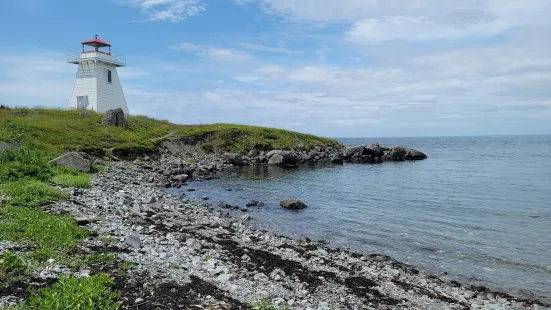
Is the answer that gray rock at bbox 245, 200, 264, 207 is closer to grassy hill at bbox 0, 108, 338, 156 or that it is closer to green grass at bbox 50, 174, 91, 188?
green grass at bbox 50, 174, 91, 188

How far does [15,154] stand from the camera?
25859mm

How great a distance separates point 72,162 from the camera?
104 ft

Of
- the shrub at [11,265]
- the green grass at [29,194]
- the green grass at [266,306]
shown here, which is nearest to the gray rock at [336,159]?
the green grass at [29,194]

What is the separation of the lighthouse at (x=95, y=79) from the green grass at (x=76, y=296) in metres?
67.3

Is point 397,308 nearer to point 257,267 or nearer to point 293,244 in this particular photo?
point 257,267

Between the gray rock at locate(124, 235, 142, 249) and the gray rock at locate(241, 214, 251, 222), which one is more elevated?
the gray rock at locate(124, 235, 142, 249)

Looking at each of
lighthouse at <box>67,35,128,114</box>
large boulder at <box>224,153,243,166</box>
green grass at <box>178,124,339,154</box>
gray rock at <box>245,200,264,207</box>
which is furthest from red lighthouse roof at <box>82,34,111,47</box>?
gray rock at <box>245,200,264,207</box>

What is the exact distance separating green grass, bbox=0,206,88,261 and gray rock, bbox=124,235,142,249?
1473 millimetres

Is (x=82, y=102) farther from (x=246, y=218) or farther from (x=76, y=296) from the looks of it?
(x=76, y=296)

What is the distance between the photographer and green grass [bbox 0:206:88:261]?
10.9m

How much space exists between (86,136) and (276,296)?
46.8 m

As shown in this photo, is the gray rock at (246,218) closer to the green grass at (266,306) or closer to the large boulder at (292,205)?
the large boulder at (292,205)

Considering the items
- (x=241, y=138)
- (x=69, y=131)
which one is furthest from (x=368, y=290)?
(x=241, y=138)

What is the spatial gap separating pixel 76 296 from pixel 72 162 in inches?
1092
